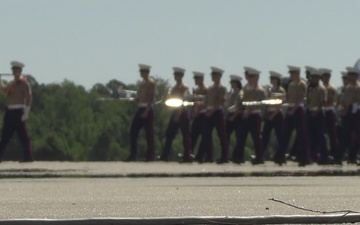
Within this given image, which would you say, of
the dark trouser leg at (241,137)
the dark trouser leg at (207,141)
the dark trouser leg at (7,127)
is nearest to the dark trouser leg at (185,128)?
the dark trouser leg at (207,141)

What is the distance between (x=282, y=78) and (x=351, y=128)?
2.10 metres

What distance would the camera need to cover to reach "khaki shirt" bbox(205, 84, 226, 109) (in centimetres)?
3134

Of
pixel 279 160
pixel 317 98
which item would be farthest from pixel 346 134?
pixel 279 160

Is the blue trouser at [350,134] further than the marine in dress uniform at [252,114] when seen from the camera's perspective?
Yes

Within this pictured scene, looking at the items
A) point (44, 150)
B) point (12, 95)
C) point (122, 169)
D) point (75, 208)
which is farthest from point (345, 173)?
point (44, 150)

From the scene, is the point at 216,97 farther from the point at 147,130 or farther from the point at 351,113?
the point at 351,113

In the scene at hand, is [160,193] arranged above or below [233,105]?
below

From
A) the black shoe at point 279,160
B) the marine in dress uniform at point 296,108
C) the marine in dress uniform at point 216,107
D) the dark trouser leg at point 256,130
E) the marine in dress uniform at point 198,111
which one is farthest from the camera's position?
the marine in dress uniform at point 198,111

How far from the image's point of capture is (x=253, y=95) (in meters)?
30.5

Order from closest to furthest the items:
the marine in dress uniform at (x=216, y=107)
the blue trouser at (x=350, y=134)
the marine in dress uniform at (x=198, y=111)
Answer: the marine in dress uniform at (x=216, y=107)
the blue trouser at (x=350, y=134)
the marine in dress uniform at (x=198, y=111)

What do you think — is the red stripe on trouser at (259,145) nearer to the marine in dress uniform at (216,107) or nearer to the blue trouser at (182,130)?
the marine in dress uniform at (216,107)

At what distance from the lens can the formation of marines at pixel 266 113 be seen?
3034 centimetres

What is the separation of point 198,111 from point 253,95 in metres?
2.13

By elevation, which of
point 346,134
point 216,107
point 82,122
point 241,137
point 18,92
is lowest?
point 82,122
